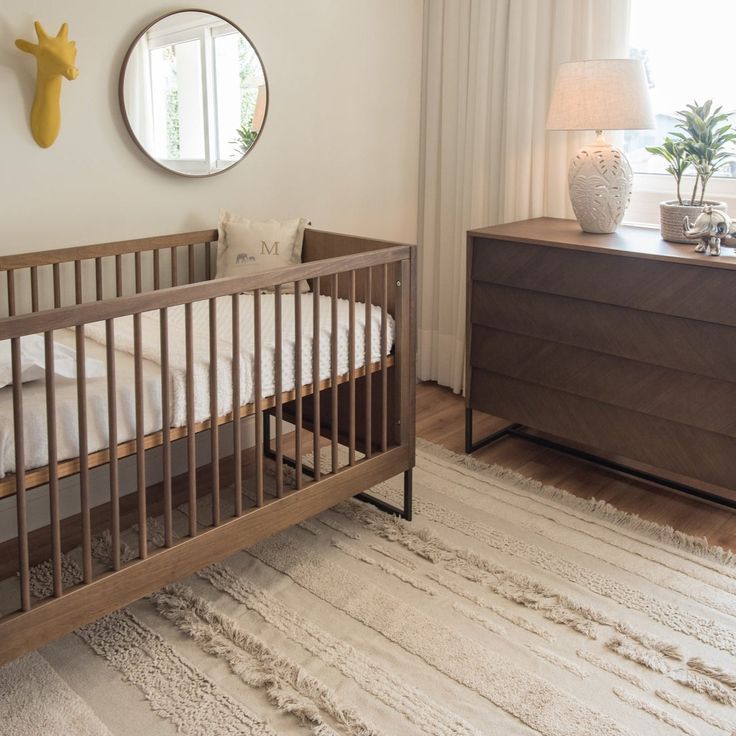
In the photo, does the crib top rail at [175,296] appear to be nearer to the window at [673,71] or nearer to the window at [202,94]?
the window at [202,94]

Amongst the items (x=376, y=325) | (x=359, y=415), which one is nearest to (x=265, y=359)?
(x=376, y=325)

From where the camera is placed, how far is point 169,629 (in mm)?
2010

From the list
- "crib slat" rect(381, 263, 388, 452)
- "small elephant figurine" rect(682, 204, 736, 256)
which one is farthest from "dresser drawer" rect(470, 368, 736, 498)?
"crib slat" rect(381, 263, 388, 452)

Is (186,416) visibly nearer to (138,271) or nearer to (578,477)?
(138,271)

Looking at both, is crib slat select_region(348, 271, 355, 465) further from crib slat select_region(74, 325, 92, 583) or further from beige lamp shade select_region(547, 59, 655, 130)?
beige lamp shade select_region(547, 59, 655, 130)

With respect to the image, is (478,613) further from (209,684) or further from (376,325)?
(376,325)

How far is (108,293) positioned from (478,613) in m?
1.39

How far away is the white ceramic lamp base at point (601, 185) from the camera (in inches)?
105

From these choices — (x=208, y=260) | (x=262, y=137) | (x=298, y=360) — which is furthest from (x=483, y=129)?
(x=298, y=360)

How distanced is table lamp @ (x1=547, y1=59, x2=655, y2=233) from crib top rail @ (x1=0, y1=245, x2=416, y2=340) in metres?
0.70

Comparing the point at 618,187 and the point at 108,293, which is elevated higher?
the point at 618,187

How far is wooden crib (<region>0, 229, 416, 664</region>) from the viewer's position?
1.67 metres

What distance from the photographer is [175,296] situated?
1.77 metres

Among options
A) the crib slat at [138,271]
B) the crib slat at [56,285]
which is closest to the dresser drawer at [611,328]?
the crib slat at [138,271]
